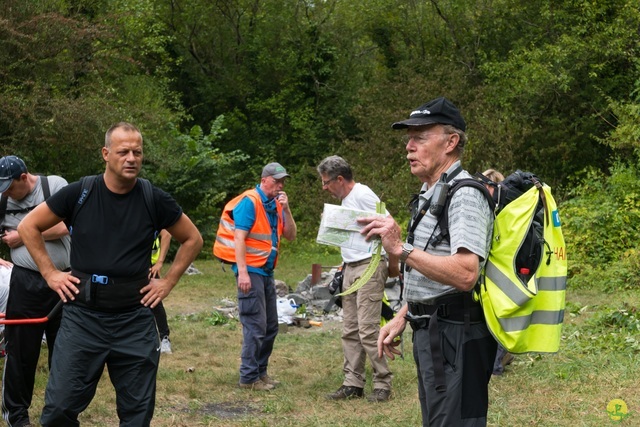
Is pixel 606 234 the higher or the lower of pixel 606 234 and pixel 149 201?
the lower

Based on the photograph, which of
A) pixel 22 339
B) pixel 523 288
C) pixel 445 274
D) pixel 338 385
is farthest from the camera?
pixel 338 385

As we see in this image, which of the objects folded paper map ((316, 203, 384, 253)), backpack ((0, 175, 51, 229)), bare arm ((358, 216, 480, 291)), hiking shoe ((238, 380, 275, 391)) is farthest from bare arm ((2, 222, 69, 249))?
bare arm ((358, 216, 480, 291))

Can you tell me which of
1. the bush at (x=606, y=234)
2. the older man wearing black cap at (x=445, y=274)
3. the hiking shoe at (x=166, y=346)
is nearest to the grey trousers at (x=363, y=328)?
the hiking shoe at (x=166, y=346)

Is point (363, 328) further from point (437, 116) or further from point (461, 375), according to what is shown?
point (437, 116)

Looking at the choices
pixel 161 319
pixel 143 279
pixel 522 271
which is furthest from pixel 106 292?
pixel 161 319

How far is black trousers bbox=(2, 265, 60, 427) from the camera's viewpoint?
662cm

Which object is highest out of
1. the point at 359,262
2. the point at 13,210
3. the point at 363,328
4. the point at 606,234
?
the point at 13,210

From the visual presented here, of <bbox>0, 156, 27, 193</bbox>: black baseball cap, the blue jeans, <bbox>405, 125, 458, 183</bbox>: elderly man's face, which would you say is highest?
<bbox>405, 125, 458, 183</bbox>: elderly man's face

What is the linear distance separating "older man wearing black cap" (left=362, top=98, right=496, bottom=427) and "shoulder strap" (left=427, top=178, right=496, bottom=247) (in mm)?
18

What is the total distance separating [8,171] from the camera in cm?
645

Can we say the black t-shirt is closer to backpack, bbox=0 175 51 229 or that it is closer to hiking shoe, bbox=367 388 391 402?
backpack, bbox=0 175 51 229

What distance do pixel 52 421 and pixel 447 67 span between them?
26192mm

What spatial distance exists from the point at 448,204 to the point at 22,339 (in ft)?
13.2

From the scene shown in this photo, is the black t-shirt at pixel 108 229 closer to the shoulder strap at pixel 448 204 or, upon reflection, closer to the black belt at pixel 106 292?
the black belt at pixel 106 292
